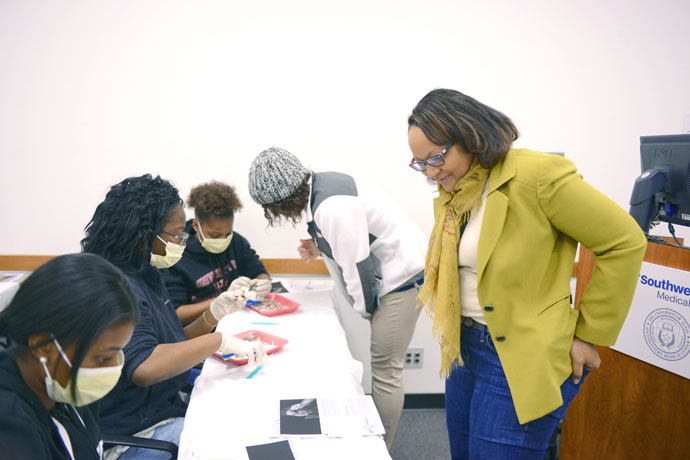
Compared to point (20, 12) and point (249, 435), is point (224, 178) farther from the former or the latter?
point (249, 435)

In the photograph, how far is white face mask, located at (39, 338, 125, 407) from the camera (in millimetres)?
761

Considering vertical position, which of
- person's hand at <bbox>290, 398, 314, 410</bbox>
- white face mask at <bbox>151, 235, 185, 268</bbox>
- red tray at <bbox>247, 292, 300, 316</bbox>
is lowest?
red tray at <bbox>247, 292, 300, 316</bbox>

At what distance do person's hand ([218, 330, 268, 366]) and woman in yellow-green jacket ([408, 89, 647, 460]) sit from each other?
2.03 feet

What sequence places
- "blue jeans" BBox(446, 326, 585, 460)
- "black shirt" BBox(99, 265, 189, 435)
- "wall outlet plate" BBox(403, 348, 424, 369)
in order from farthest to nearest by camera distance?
"wall outlet plate" BBox(403, 348, 424, 369)
"black shirt" BBox(99, 265, 189, 435)
"blue jeans" BBox(446, 326, 585, 460)

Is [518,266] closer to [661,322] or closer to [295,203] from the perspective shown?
[661,322]

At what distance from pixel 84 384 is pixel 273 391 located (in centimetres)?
51

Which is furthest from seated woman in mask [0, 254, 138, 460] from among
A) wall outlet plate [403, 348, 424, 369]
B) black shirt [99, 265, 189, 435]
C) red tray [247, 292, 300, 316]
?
wall outlet plate [403, 348, 424, 369]

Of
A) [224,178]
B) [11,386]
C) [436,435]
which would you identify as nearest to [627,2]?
[224,178]

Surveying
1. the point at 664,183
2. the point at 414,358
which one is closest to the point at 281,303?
the point at 414,358

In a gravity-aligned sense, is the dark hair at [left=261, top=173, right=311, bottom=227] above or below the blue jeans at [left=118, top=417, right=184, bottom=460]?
above

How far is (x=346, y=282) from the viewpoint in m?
1.62

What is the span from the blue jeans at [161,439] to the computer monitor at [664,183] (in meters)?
1.75

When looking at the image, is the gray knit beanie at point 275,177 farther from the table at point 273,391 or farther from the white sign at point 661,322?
the white sign at point 661,322

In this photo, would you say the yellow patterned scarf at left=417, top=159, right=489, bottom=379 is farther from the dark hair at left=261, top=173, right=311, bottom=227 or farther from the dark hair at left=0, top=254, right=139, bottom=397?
the dark hair at left=0, top=254, right=139, bottom=397
